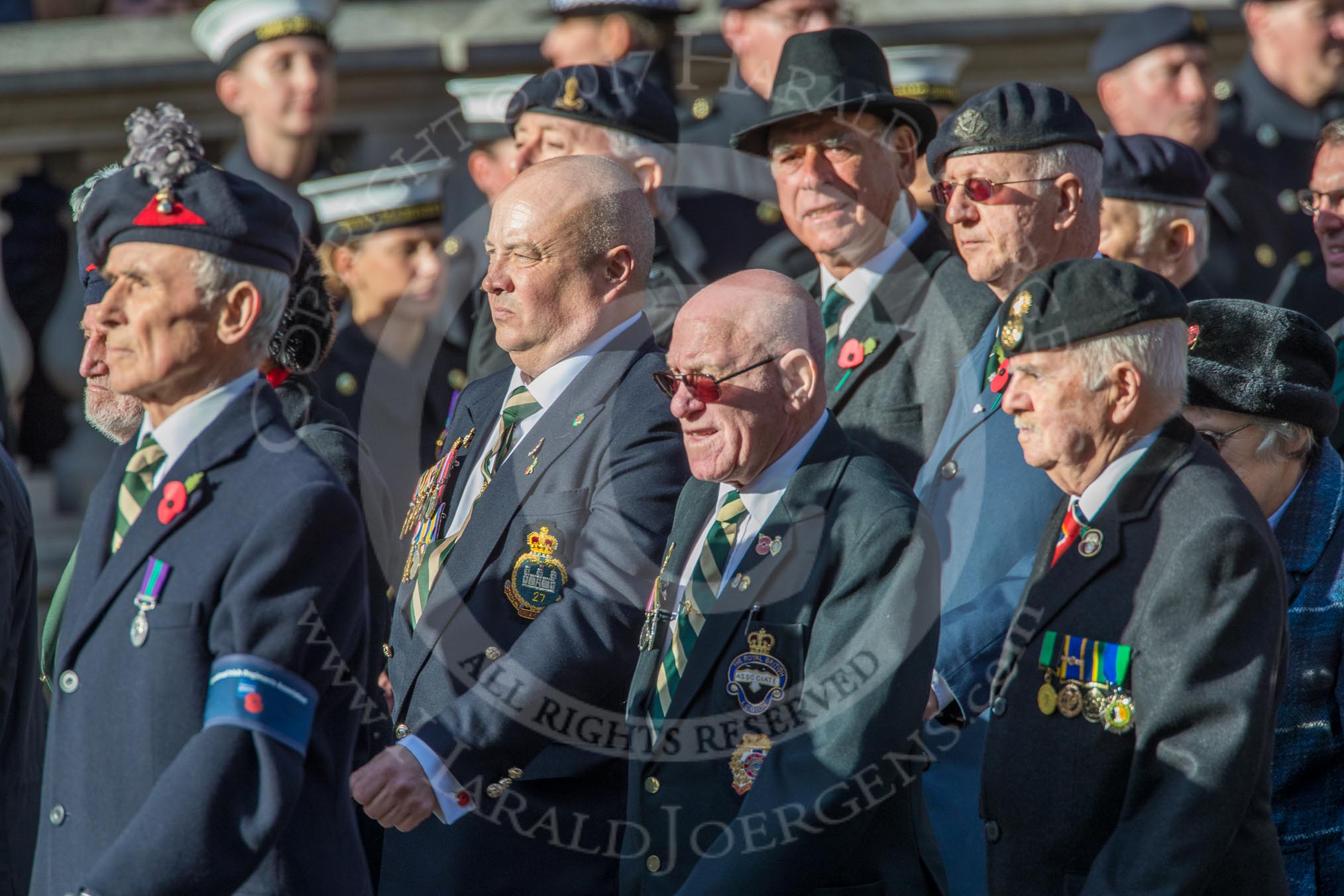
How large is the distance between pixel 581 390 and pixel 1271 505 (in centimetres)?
164

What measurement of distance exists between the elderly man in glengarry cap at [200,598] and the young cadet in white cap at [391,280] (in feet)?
10.2

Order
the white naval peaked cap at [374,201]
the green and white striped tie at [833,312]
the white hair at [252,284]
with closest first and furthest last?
the white hair at [252,284], the green and white striped tie at [833,312], the white naval peaked cap at [374,201]

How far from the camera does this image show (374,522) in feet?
16.6

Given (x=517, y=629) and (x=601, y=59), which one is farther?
(x=601, y=59)

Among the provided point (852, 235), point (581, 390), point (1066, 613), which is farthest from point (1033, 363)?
point (852, 235)

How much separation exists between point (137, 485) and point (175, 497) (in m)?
0.15

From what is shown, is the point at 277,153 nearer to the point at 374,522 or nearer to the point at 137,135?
the point at 374,522

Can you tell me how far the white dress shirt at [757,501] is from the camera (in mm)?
4090

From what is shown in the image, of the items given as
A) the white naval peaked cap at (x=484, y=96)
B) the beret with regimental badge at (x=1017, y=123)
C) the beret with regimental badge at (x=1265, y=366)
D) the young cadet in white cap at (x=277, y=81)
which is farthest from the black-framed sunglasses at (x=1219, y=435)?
the young cadet in white cap at (x=277, y=81)

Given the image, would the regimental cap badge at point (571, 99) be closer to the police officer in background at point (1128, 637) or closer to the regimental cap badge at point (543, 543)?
the regimental cap badge at point (543, 543)

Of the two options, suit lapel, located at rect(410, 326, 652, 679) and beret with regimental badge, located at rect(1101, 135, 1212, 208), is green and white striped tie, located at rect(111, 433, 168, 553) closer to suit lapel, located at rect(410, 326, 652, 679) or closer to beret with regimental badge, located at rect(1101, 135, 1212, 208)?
suit lapel, located at rect(410, 326, 652, 679)

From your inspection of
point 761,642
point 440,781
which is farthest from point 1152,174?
point 440,781

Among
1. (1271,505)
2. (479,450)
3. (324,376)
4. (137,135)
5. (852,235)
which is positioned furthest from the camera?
(324,376)

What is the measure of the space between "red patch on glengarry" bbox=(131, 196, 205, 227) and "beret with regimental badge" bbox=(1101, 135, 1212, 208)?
2977 mm
